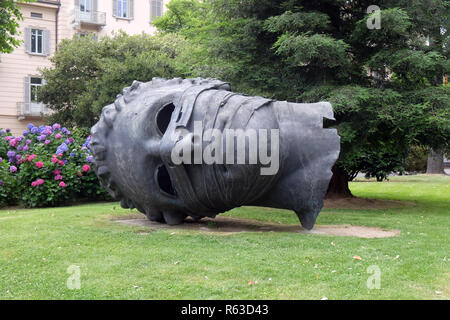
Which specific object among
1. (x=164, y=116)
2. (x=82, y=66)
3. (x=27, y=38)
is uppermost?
(x=27, y=38)

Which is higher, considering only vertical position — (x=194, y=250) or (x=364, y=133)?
(x=364, y=133)

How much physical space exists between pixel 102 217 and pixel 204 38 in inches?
249

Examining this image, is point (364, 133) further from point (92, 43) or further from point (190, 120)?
point (92, 43)

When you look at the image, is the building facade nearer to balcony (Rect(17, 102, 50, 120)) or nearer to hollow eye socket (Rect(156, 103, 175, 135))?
balcony (Rect(17, 102, 50, 120))

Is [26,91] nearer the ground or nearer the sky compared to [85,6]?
nearer the ground

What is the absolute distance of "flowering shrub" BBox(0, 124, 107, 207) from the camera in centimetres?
1274

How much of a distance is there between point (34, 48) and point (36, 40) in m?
→ 0.54

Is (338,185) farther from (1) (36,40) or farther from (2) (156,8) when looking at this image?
(2) (156,8)

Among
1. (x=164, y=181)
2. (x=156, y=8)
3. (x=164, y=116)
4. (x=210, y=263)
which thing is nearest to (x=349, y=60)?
(x=164, y=116)

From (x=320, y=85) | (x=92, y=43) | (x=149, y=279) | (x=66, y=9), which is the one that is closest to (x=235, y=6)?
(x=320, y=85)

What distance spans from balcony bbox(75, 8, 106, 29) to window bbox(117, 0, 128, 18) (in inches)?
60.4

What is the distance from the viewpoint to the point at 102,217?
10.0 m

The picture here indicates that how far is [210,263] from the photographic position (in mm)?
5965

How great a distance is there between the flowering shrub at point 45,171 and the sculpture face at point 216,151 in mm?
4622
